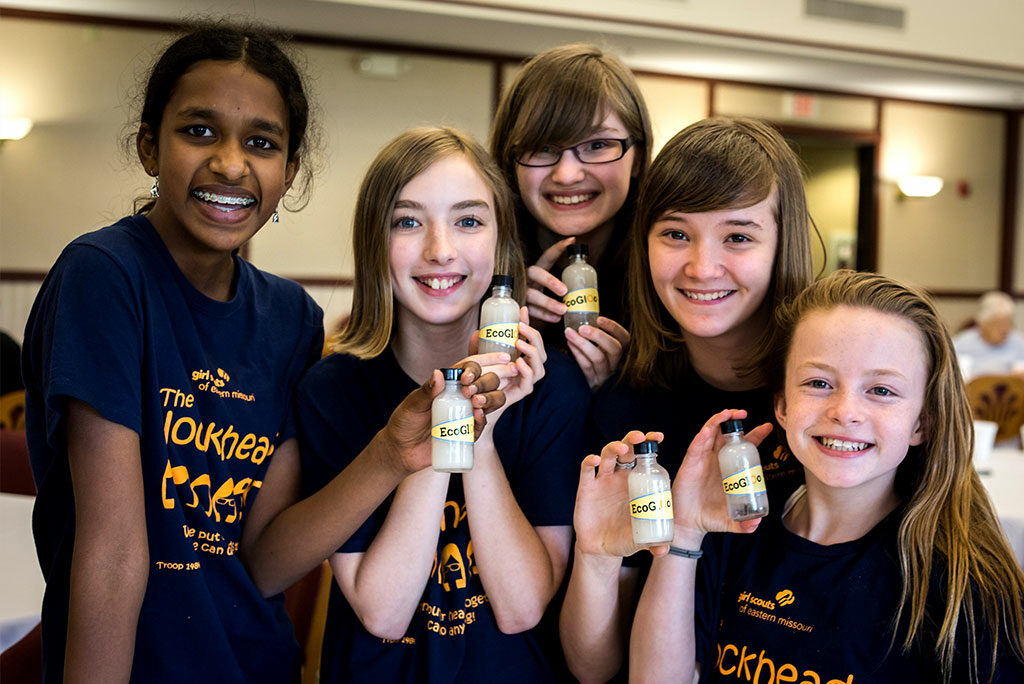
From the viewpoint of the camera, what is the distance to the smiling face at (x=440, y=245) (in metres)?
1.67

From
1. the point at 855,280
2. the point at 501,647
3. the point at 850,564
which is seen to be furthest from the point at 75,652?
the point at 855,280

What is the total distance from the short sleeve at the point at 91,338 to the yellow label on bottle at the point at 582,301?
0.85 meters

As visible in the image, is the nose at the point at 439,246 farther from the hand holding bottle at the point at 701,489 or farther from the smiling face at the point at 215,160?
the hand holding bottle at the point at 701,489

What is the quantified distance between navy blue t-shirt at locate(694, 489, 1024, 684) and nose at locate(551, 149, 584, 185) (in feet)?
2.80

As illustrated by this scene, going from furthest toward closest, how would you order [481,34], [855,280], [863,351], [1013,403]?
[481,34], [1013,403], [855,280], [863,351]

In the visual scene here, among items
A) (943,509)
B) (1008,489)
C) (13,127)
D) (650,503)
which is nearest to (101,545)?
(650,503)

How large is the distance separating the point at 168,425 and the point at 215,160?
0.47 metres

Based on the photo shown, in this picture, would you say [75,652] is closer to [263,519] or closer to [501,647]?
[263,519]

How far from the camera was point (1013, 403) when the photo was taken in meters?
4.54

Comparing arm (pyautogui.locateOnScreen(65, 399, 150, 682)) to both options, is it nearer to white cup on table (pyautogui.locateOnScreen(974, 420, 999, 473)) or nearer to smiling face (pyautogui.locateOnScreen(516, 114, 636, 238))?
smiling face (pyautogui.locateOnScreen(516, 114, 636, 238))

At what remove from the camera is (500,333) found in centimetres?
154

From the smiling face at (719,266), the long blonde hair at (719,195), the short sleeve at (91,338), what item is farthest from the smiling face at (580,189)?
the short sleeve at (91,338)

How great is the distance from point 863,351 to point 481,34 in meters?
5.63

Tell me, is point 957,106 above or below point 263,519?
above
